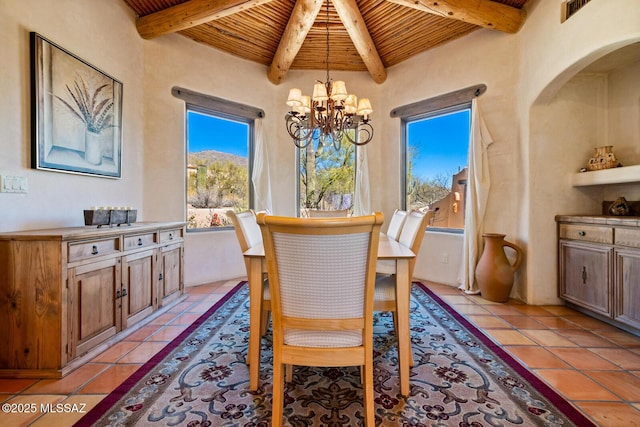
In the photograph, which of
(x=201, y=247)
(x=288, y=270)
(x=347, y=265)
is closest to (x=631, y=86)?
(x=347, y=265)

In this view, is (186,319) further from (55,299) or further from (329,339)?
(329,339)

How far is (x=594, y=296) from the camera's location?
2465 millimetres

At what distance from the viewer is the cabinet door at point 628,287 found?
212 centimetres

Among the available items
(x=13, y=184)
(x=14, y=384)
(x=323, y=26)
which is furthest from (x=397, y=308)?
(x=323, y=26)

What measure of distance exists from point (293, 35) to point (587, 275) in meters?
3.83

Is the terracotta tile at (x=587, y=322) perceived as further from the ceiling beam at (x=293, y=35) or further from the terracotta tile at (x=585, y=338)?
the ceiling beam at (x=293, y=35)

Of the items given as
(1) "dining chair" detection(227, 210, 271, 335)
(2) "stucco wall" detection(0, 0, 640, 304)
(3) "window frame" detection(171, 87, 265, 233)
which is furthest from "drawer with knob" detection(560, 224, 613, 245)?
(3) "window frame" detection(171, 87, 265, 233)

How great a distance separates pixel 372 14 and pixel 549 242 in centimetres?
315

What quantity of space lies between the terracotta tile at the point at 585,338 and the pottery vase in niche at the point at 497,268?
682mm

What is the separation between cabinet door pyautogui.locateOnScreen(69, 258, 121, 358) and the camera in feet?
5.82

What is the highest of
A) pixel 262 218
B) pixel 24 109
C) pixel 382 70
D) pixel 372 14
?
pixel 372 14

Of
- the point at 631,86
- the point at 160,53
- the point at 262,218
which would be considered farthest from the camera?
the point at 160,53

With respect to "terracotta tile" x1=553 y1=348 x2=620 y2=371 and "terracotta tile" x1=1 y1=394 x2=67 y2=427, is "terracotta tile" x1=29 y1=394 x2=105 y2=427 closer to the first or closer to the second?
"terracotta tile" x1=1 y1=394 x2=67 y2=427

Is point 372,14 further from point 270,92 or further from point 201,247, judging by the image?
point 201,247
